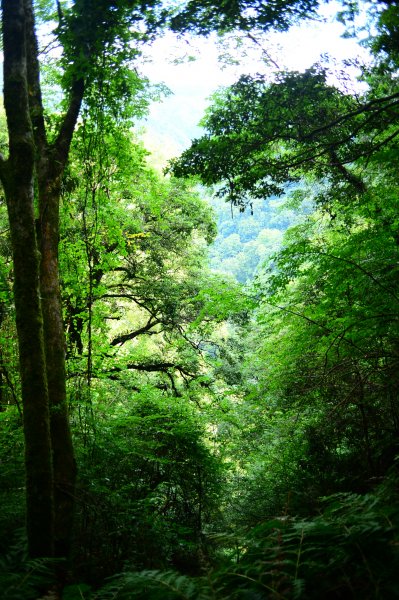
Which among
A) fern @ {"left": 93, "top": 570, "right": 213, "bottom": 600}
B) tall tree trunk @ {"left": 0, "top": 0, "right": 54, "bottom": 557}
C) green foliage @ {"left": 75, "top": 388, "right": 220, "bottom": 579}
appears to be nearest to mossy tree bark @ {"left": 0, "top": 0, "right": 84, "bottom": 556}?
tall tree trunk @ {"left": 0, "top": 0, "right": 54, "bottom": 557}

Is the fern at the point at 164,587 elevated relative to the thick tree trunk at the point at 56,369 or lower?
lower

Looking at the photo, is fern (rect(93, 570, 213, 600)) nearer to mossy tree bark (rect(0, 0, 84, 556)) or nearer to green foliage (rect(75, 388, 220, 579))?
mossy tree bark (rect(0, 0, 84, 556))

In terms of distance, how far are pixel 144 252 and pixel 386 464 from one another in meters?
11.1

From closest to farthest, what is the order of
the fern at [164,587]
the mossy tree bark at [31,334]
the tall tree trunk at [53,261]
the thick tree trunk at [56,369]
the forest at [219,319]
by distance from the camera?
1. the fern at [164,587]
2. the forest at [219,319]
3. the mossy tree bark at [31,334]
4. the thick tree trunk at [56,369]
5. the tall tree trunk at [53,261]

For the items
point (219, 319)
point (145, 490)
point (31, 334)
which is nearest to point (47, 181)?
point (31, 334)

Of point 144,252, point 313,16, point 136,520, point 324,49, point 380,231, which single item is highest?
point 144,252

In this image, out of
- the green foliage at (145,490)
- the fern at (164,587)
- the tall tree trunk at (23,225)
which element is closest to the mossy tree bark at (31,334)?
the tall tree trunk at (23,225)

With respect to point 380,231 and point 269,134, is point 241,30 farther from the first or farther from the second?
point 380,231

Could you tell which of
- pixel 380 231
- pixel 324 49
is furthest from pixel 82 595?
pixel 324 49

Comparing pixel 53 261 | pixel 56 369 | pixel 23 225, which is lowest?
pixel 56 369

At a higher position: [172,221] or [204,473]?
[172,221]

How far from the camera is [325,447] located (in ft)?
22.3

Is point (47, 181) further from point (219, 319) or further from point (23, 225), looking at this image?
point (219, 319)

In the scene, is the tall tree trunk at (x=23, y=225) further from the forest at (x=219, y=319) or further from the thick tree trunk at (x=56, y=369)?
the thick tree trunk at (x=56, y=369)
